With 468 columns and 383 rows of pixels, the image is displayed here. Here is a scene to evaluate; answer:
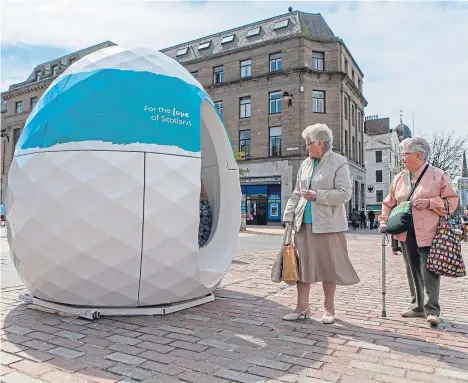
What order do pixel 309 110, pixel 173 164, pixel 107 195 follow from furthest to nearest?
pixel 309 110 → pixel 173 164 → pixel 107 195

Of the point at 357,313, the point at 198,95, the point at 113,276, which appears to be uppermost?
the point at 198,95

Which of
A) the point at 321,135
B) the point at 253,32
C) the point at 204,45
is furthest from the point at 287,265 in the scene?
the point at 204,45

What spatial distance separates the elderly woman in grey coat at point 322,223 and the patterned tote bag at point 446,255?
76 cm

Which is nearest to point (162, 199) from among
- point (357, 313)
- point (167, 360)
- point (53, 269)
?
point (53, 269)

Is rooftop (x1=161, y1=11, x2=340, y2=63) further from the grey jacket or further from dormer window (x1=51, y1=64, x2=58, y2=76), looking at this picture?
the grey jacket

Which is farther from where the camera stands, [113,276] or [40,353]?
[113,276]

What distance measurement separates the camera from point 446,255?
13.6ft

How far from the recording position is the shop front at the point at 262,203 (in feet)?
101

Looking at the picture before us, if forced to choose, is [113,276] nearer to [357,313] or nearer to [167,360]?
[167,360]

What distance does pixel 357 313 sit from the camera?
4.75m

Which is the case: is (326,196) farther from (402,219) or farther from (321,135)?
(402,219)

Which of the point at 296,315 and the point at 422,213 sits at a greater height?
the point at 422,213

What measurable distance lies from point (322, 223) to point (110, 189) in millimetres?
2094

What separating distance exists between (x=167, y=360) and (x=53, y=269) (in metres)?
1.74
